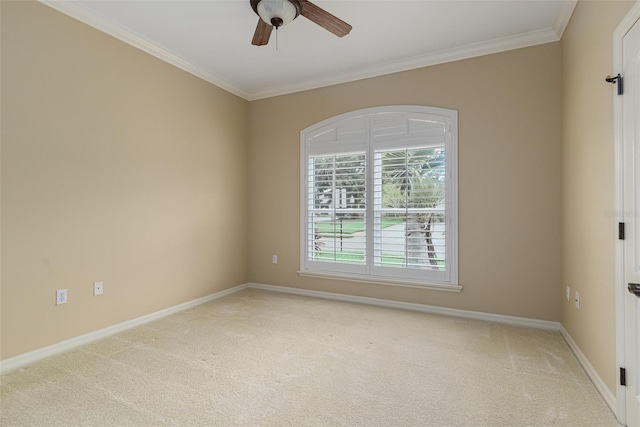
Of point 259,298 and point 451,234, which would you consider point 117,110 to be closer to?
point 259,298

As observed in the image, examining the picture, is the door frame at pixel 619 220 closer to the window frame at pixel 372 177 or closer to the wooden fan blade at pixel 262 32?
the window frame at pixel 372 177

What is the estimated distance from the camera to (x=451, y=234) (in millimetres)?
3311

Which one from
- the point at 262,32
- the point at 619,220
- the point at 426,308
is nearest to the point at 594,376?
the point at 619,220

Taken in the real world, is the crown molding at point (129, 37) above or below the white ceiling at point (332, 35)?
below

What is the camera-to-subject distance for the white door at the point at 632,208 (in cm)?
150

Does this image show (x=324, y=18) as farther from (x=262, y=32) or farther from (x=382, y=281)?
(x=382, y=281)

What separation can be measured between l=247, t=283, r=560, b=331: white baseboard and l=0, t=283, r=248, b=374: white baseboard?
3.68 feet

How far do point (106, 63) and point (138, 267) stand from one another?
190 cm

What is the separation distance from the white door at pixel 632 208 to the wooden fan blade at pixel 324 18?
166 centimetres

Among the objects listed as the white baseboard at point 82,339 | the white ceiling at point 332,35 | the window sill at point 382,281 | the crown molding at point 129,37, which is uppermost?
the white ceiling at point 332,35

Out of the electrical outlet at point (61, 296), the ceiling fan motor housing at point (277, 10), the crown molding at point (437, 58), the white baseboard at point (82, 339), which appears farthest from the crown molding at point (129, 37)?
the white baseboard at point (82, 339)

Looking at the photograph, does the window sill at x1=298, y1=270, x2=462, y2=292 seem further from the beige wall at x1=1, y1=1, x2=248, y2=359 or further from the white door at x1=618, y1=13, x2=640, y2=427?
the white door at x1=618, y1=13, x2=640, y2=427

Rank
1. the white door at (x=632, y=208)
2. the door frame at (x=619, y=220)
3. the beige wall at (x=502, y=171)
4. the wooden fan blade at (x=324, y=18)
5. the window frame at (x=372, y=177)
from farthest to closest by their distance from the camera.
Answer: the window frame at (x=372, y=177), the beige wall at (x=502, y=171), the wooden fan blade at (x=324, y=18), the door frame at (x=619, y=220), the white door at (x=632, y=208)

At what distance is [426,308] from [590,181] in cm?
194
